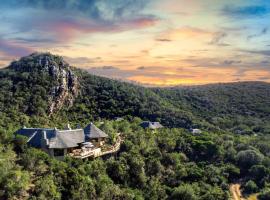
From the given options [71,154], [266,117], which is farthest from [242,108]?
[71,154]

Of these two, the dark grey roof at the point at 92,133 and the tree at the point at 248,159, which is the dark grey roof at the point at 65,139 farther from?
the tree at the point at 248,159

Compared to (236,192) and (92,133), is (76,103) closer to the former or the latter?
(92,133)

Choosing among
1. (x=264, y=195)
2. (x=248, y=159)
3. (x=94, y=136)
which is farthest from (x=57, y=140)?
(x=248, y=159)

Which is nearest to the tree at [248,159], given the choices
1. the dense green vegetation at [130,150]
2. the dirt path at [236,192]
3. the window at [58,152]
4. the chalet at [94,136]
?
the dense green vegetation at [130,150]

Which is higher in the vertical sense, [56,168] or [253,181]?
[56,168]

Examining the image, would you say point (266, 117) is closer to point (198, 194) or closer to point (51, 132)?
point (198, 194)

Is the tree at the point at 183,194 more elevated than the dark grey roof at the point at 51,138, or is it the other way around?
the dark grey roof at the point at 51,138
